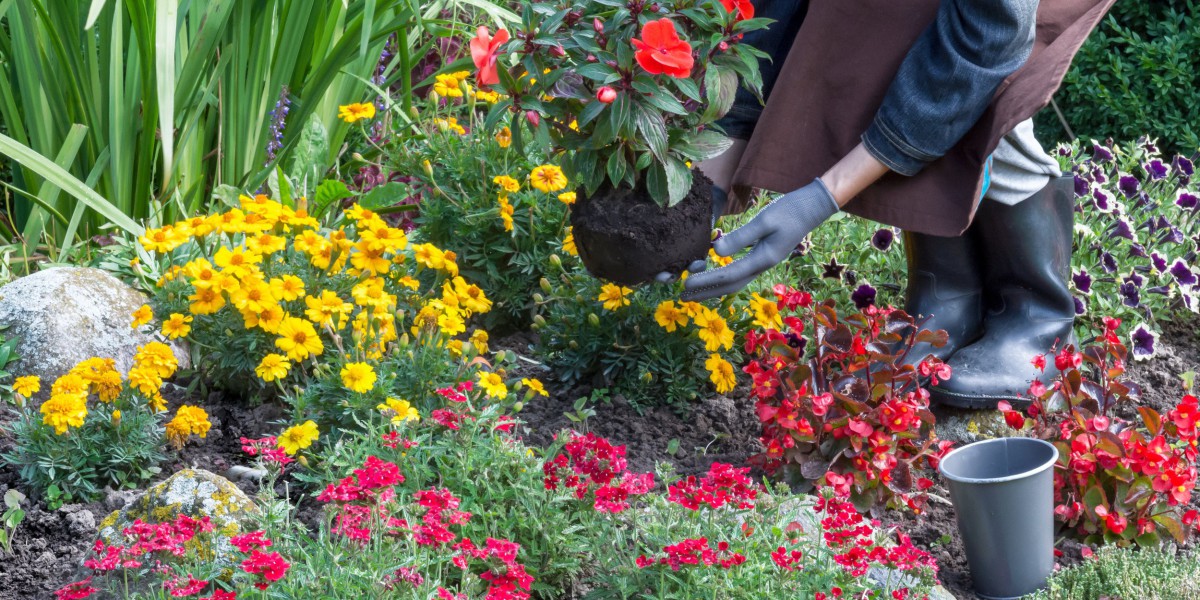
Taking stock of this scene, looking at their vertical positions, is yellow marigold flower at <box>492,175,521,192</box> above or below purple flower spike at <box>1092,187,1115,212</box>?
below

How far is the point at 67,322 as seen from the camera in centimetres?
255

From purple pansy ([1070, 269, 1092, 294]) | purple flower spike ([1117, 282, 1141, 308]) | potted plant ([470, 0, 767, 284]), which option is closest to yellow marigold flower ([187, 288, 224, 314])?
potted plant ([470, 0, 767, 284])

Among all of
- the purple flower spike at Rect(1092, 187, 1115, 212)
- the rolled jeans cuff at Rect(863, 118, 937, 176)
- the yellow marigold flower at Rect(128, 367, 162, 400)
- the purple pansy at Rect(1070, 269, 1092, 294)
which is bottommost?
the yellow marigold flower at Rect(128, 367, 162, 400)

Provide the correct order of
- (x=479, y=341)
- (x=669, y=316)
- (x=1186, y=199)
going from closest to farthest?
(x=479, y=341) < (x=669, y=316) < (x=1186, y=199)

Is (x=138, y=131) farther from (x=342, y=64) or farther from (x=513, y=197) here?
(x=513, y=197)

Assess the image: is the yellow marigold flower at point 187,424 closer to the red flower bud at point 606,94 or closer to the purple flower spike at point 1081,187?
the red flower bud at point 606,94

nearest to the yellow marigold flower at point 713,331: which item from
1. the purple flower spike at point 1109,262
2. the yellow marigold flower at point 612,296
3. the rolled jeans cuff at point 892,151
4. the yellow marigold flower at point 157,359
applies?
the yellow marigold flower at point 612,296

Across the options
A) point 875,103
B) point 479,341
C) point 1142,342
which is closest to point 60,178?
point 479,341

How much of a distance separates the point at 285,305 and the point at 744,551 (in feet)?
3.70

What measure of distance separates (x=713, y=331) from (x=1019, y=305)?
68 centimetres

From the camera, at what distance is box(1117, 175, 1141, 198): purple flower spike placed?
344 centimetres

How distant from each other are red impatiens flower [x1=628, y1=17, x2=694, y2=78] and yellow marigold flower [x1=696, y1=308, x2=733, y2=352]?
751 millimetres

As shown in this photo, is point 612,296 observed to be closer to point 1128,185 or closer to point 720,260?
point 720,260

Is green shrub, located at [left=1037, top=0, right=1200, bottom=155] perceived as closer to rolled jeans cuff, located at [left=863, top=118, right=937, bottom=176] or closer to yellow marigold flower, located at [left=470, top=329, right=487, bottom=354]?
rolled jeans cuff, located at [left=863, top=118, right=937, bottom=176]
